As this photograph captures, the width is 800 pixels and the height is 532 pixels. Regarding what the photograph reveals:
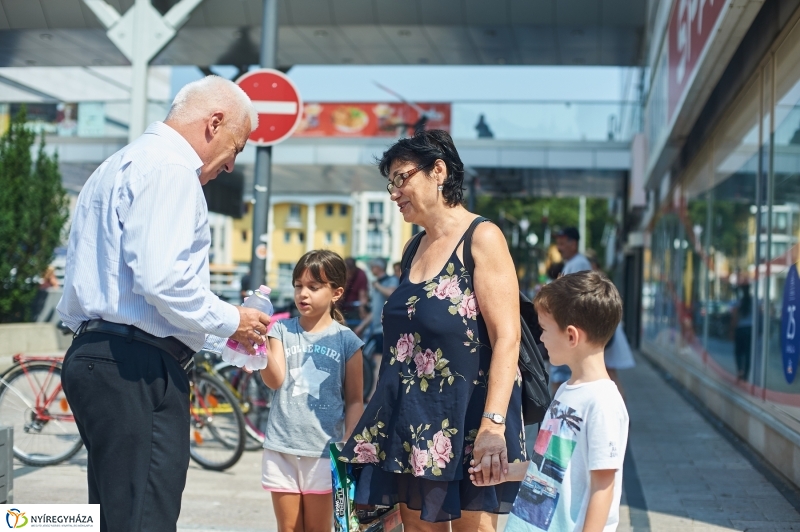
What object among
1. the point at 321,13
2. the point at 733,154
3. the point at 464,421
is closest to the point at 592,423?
the point at 464,421

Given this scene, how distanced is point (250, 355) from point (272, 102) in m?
4.18

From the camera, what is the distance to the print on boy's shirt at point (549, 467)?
8.38ft

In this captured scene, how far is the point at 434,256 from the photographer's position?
3.21m

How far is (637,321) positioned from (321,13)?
15.4 metres

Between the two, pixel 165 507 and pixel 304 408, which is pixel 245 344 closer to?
pixel 165 507

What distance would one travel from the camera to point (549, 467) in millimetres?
2588

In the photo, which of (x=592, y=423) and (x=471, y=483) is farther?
(x=471, y=483)

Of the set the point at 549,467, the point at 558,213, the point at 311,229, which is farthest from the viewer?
the point at 311,229

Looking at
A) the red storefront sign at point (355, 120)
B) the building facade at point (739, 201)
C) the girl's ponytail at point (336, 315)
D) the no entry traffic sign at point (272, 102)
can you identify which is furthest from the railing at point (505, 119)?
the girl's ponytail at point (336, 315)

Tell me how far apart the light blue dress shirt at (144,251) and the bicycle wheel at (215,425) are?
3953 millimetres

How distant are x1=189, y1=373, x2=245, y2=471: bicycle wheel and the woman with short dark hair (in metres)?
3.71

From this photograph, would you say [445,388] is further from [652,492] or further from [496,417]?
[652,492]

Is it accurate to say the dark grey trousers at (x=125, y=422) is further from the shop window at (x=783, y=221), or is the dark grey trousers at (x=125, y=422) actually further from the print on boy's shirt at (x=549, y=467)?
the shop window at (x=783, y=221)

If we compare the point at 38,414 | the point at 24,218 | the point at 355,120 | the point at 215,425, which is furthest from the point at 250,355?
the point at 355,120
